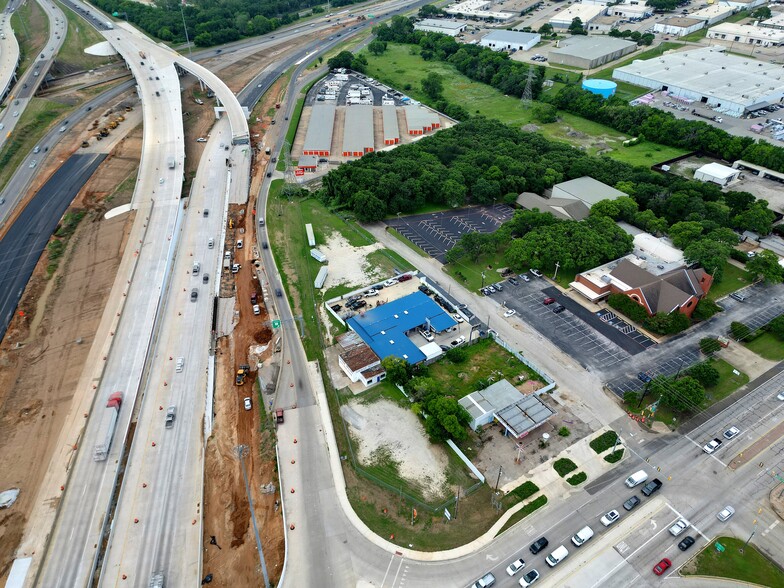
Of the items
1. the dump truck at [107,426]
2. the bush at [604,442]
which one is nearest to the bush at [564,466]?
the bush at [604,442]

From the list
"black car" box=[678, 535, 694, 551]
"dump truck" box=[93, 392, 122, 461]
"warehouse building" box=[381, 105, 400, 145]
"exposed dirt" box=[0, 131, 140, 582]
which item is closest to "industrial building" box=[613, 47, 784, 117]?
"warehouse building" box=[381, 105, 400, 145]

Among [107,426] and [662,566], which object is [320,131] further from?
[662,566]

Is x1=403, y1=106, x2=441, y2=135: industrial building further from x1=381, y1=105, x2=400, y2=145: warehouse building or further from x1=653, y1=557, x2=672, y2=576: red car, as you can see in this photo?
x1=653, y1=557, x2=672, y2=576: red car

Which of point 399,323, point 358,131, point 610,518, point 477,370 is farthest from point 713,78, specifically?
point 610,518

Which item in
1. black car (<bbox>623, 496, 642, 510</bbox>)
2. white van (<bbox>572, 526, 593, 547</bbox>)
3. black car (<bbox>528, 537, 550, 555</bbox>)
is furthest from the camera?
black car (<bbox>623, 496, 642, 510</bbox>)

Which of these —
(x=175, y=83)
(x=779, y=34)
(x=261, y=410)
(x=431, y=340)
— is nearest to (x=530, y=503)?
(x=431, y=340)

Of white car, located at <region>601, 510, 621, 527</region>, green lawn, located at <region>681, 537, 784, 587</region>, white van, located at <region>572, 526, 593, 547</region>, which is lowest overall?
green lawn, located at <region>681, 537, 784, 587</region>

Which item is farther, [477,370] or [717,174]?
[717,174]
